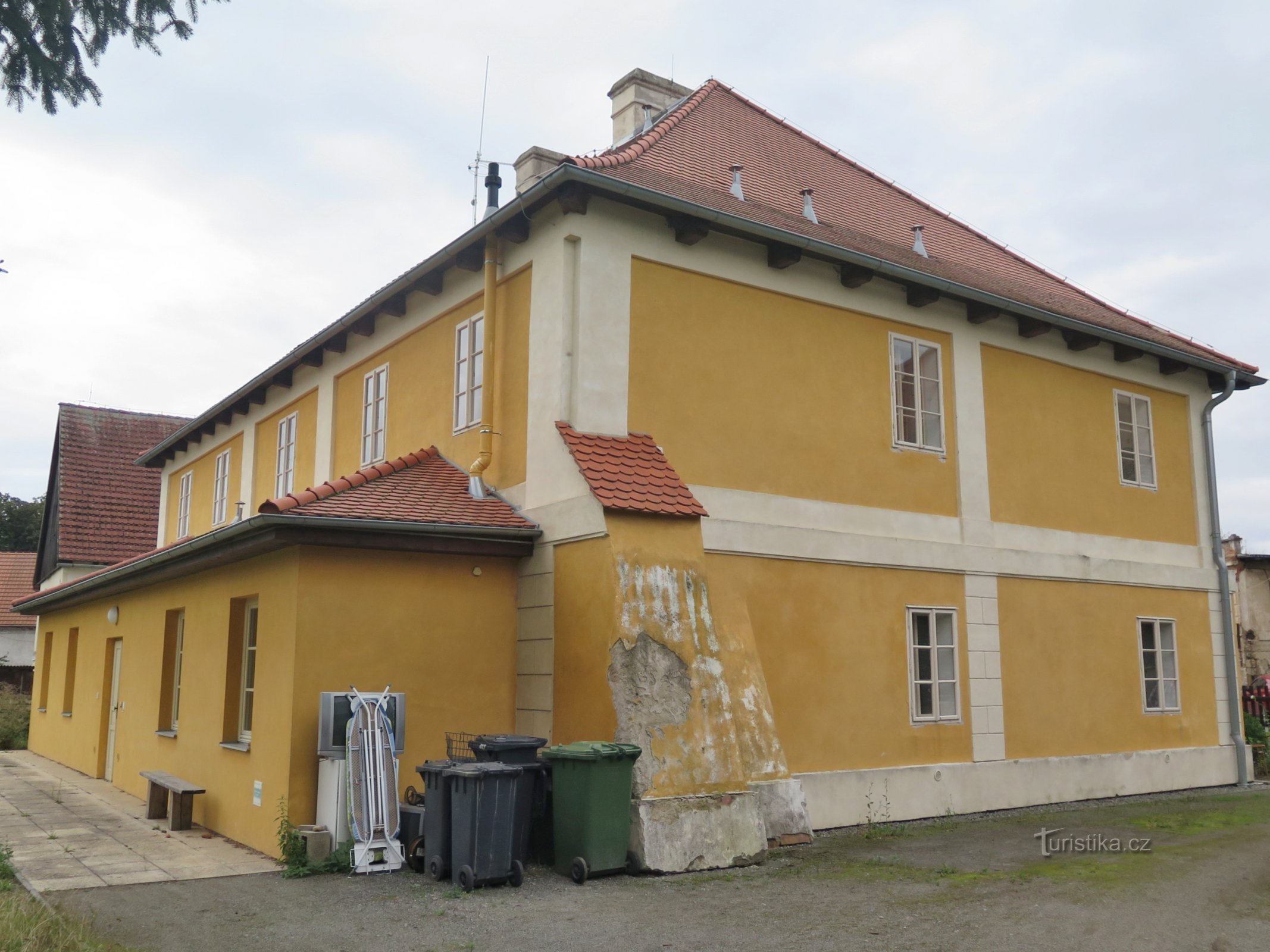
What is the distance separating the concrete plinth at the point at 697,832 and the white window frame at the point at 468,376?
16.5 ft

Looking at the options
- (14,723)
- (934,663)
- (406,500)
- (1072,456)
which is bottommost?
(14,723)

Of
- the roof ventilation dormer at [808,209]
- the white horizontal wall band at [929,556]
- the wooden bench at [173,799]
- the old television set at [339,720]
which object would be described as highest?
the roof ventilation dormer at [808,209]

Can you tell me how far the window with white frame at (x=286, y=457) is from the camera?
1775cm

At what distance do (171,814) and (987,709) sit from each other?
918 cm

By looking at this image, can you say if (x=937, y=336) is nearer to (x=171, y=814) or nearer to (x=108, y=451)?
(x=171, y=814)

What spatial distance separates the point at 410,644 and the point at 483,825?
8.00ft

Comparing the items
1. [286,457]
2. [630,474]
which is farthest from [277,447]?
[630,474]

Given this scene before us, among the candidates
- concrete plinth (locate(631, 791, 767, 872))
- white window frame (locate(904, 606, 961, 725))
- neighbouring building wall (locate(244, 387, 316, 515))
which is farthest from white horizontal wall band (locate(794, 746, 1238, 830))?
neighbouring building wall (locate(244, 387, 316, 515))

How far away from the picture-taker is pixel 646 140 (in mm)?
14094

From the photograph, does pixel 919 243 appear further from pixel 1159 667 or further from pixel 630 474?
pixel 630 474

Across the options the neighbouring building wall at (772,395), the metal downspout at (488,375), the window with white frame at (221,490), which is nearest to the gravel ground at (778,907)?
the neighbouring building wall at (772,395)

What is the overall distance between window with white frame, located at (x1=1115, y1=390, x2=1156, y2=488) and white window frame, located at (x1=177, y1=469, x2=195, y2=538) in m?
17.2

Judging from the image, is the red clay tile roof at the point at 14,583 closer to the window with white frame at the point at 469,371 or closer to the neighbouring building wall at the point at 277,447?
the neighbouring building wall at the point at 277,447

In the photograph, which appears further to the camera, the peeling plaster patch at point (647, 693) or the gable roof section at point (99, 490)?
the gable roof section at point (99, 490)
